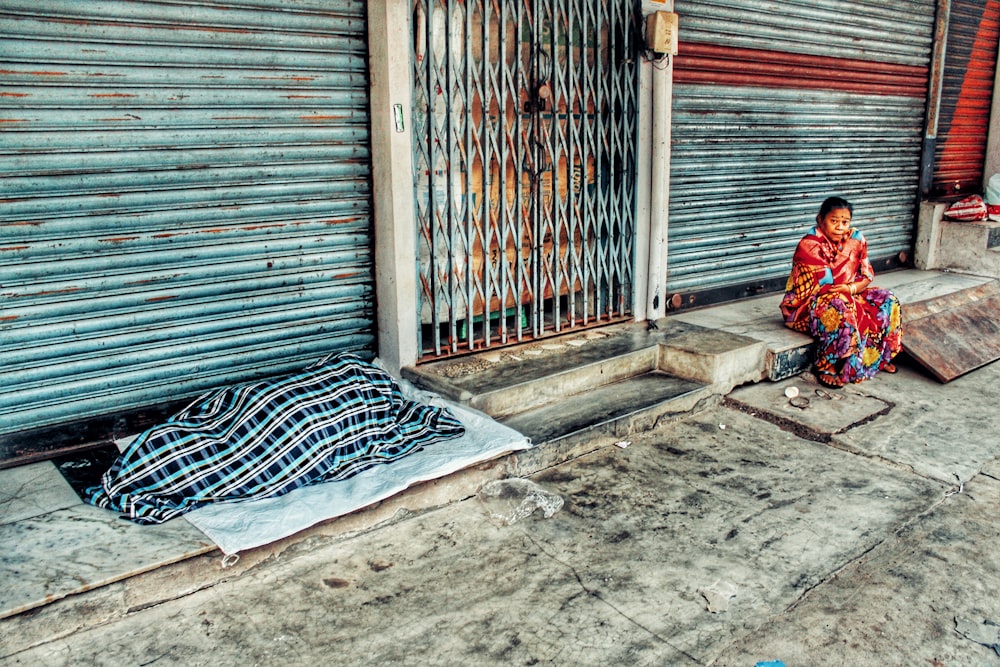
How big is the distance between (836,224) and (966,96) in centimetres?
487

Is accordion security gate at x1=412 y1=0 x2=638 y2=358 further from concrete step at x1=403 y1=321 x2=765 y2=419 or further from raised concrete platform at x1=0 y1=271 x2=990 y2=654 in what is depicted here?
raised concrete platform at x1=0 y1=271 x2=990 y2=654

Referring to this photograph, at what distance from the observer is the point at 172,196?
4004mm

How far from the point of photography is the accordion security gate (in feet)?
15.5

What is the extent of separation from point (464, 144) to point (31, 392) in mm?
2739

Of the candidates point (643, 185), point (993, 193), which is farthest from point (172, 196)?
point (993, 193)

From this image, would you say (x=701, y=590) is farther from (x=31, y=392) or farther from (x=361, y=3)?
(x=361, y=3)

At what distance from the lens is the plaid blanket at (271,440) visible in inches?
134

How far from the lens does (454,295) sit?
4.87m

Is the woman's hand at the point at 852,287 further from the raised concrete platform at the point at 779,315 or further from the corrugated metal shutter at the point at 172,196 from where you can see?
the corrugated metal shutter at the point at 172,196

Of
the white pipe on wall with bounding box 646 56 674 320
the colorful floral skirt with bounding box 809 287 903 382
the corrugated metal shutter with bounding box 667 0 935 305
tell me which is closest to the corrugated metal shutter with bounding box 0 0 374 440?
the white pipe on wall with bounding box 646 56 674 320

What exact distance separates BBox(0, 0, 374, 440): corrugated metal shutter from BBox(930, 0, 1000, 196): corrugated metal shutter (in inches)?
279

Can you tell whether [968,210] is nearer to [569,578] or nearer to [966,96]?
[966,96]

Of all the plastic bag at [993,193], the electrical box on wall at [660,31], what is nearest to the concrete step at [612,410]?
the electrical box on wall at [660,31]

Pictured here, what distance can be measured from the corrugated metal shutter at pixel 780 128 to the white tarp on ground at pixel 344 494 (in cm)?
307
